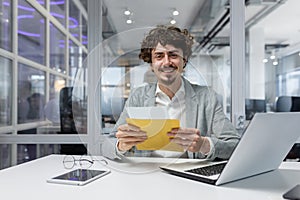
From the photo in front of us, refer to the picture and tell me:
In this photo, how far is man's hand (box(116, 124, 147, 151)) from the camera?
42.1 inches

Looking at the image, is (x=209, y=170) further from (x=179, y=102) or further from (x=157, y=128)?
(x=179, y=102)

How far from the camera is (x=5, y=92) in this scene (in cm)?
271

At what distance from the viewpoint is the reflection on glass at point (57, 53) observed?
3.06 metres

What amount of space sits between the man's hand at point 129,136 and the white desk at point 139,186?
0.27ft

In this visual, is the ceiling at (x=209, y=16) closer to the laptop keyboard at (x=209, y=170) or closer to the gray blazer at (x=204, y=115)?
the gray blazer at (x=204, y=115)

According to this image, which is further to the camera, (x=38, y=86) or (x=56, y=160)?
(x=38, y=86)

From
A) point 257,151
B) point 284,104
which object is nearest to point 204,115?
point 257,151

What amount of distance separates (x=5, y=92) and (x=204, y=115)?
76.1 inches

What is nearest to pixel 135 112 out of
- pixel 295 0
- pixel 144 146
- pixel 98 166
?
pixel 144 146

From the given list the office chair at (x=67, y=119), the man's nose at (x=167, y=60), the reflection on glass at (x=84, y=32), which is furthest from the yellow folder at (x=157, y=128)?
the reflection on glass at (x=84, y=32)

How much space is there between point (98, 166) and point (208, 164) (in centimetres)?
39

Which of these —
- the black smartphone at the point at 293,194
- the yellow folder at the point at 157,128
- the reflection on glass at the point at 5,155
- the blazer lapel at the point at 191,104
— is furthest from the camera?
the reflection on glass at the point at 5,155

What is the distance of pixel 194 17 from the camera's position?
9.36 feet

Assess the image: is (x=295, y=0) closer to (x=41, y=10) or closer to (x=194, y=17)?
(x=194, y=17)
